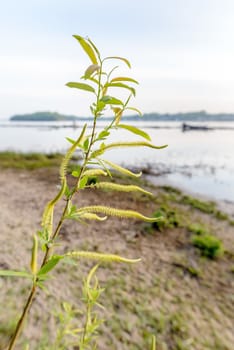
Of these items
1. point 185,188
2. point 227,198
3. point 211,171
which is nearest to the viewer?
point 227,198

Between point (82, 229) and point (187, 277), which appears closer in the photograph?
point (187, 277)

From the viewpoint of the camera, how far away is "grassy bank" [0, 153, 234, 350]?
11.7 ft

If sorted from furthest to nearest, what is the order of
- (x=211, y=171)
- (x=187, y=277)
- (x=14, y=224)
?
(x=211, y=171) < (x=14, y=224) < (x=187, y=277)

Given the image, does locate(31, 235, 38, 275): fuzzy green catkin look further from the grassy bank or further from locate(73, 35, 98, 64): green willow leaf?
the grassy bank

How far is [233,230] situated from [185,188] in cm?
547

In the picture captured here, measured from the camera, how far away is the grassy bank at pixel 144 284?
140 inches

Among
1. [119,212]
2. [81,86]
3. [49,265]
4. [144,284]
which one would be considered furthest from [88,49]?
[144,284]

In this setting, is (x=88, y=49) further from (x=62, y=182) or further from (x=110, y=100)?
(x=62, y=182)

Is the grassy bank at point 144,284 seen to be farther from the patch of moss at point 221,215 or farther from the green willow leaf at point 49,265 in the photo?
the green willow leaf at point 49,265

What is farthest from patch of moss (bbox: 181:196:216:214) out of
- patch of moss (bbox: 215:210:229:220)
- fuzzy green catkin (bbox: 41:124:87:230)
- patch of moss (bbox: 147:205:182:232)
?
fuzzy green catkin (bbox: 41:124:87:230)

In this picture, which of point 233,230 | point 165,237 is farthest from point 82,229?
point 233,230

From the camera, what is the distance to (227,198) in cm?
1269

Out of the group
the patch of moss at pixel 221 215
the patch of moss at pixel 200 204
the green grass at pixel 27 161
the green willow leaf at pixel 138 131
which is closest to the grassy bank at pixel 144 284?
the patch of moss at pixel 221 215

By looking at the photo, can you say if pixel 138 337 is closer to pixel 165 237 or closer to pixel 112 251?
pixel 112 251
